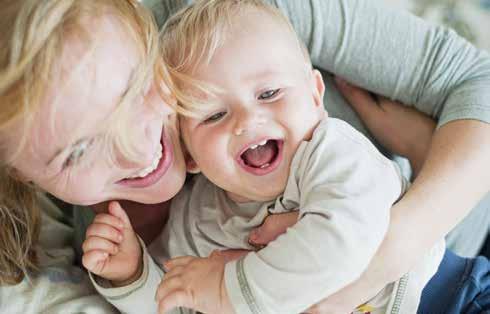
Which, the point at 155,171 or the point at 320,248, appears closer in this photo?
the point at 320,248

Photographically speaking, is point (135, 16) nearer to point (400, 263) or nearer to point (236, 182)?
point (236, 182)

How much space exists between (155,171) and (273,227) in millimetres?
184

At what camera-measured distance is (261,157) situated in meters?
0.89

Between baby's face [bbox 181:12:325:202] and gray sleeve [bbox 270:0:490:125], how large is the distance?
0.61 feet

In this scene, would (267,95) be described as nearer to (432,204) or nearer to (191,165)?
(191,165)

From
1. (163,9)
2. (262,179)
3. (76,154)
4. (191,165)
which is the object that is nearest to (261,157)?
(262,179)

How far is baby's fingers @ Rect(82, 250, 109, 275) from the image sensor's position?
907mm

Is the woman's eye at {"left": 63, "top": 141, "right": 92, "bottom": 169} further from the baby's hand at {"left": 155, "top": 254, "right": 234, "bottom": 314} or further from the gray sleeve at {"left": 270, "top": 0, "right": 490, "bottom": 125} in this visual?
the gray sleeve at {"left": 270, "top": 0, "right": 490, "bottom": 125}

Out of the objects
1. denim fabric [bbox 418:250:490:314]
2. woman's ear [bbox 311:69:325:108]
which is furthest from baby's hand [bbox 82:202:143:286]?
denim fabric [bbox 418:250:490:314]

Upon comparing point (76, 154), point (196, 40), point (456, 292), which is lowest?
point (456, 292)

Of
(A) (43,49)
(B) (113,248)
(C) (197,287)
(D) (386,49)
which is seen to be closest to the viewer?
(A) (43,49)

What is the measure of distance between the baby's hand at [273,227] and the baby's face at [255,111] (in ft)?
0.11

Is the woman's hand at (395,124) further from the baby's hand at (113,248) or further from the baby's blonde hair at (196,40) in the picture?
the baby's hand at (113,248)

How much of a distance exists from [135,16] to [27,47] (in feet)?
0.55
